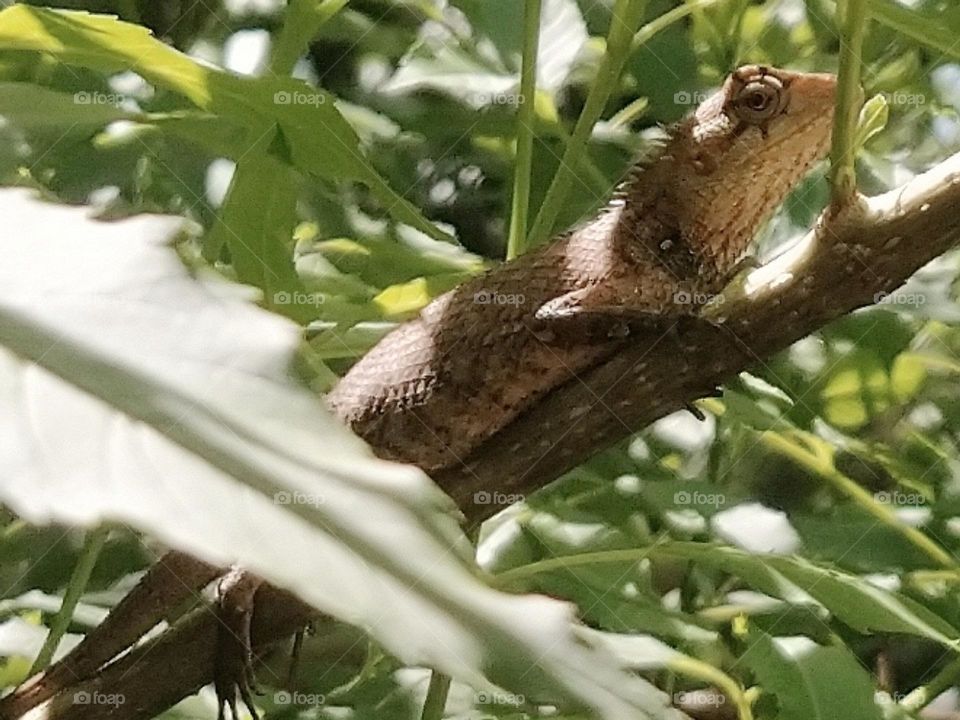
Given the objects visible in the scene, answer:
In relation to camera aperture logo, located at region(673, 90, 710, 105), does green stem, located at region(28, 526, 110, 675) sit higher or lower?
lower

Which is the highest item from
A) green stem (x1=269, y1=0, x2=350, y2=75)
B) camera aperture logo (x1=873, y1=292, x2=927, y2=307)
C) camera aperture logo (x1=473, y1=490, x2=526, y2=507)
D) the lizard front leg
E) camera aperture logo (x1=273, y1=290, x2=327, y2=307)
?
green stem (x1=269, y1=0, x2=350, y2=75)

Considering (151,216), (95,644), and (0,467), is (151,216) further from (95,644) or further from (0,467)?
(95,644)

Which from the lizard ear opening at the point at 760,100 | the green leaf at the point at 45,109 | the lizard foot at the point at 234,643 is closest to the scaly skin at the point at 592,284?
the lizard ear opening at the point at 760,100

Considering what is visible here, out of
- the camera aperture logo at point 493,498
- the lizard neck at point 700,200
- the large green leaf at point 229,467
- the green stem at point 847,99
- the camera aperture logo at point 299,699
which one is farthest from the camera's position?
the lizard neck at point 700,200

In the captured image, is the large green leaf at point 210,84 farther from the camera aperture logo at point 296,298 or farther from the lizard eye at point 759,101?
the lizard eye at point 759,101

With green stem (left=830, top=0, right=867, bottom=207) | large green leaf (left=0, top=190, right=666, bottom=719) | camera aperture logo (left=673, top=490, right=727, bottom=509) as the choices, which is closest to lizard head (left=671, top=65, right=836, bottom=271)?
camera aperture logo (left=673, top=490, right=727, bottom=509)

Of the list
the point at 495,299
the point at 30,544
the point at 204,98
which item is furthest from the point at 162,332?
the point at 30,544

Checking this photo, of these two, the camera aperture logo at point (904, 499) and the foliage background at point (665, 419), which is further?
the camera aperture logo at point (904, 499)

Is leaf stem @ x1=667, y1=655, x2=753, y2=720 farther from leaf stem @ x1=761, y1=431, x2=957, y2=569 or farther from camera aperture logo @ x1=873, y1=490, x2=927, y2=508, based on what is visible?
camera aperture logo @ x1=873, y1=490, x2=927, y2=508

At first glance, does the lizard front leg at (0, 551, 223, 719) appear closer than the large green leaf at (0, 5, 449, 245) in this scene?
No
